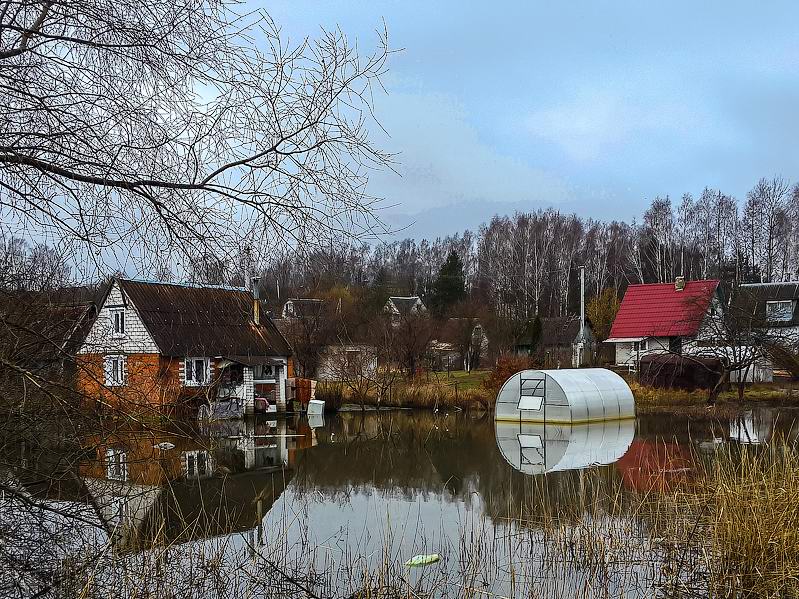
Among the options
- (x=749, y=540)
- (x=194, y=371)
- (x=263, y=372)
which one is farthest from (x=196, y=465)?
(x=263, y=372)

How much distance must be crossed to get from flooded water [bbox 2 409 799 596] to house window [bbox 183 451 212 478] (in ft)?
0.22

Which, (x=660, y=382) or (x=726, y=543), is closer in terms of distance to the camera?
(x=726, y=543)

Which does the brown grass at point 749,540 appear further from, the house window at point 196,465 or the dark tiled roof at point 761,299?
the dark tiled roof at point 761,299

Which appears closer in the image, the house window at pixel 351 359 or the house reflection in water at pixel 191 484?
the house reflection in water at pixel 191 484

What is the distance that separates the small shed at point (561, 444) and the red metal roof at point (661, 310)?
45.0 ft

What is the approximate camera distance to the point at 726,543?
7.66 meters

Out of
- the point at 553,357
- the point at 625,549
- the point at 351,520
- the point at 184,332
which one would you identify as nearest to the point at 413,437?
the point at 184,332

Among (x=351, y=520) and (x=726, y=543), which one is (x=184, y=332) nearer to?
(x=351, y=520)

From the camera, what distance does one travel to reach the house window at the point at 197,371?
2931 cm

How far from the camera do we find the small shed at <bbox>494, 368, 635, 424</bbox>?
2575cm

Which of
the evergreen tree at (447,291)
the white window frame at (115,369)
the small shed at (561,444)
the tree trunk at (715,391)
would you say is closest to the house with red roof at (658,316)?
the tree trunk at (715,391)

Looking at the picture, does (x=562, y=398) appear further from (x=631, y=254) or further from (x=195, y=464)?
(x=631, y=254)

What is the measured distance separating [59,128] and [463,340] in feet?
136

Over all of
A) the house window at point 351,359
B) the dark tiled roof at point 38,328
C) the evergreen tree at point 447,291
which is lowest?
the house window at point 351,359
